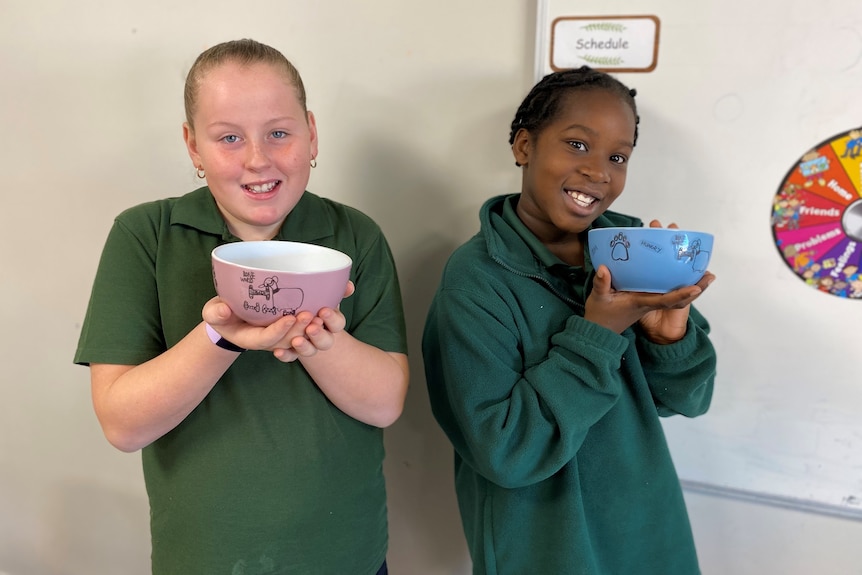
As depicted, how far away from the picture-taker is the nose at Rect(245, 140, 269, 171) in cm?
67

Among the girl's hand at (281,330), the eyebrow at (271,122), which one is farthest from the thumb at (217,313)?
the eyebrow at (271,122)

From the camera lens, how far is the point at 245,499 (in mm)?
700

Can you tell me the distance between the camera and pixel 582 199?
31.0 inches

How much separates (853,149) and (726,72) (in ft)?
0.73

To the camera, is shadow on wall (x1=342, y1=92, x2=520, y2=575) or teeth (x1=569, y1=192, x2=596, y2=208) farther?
shadow on wall (x1=342, y1=92, x2=520, y2=575)

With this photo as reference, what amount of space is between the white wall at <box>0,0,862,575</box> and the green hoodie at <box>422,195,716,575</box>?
249 mm

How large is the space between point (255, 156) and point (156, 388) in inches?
11.4

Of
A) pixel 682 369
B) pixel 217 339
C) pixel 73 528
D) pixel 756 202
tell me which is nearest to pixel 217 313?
pixel 217 339

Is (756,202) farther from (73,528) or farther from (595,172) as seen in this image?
(73,528)

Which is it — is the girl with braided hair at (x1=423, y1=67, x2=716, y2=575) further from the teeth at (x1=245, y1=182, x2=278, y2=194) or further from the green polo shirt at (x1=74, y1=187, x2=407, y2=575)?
the teeth at (x1=245, y1=182, x2=278, y2=194)

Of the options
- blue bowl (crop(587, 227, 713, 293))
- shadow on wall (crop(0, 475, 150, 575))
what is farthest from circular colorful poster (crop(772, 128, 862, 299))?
shadow on wall (crop(0, 475, 150, 575))

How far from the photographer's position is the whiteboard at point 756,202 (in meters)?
0.85

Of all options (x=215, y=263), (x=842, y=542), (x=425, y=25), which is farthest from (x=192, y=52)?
(x=842, y=542)

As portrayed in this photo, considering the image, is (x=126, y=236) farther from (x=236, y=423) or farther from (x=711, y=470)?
(x=711, y=470)
